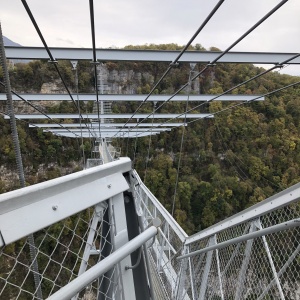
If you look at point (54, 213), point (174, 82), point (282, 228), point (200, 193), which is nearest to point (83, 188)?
point (54, 213)

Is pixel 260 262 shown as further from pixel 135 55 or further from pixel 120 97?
pixel 120 97

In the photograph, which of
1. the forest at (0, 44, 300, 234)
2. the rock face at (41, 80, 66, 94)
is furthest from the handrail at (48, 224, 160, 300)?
the rock face at (41, 80, 66, 94)

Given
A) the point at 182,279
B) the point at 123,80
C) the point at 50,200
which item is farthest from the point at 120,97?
the point at 123,80

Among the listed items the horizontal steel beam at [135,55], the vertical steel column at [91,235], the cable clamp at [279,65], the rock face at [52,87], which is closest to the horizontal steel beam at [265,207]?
the vertical steel column at [91,235]

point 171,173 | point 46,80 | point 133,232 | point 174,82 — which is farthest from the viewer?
point 174,82

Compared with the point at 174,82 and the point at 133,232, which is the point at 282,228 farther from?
the point at 174,82

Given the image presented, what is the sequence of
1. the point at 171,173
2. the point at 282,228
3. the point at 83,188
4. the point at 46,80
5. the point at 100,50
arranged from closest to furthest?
1. the point at 83,188
2. the point at 282,228
3. the point at 100,50
4. the point at 171,173
5. the point at 46,80
